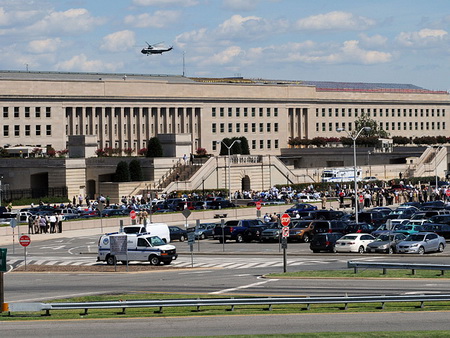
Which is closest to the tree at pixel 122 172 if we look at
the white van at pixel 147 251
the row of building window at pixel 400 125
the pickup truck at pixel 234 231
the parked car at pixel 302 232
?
the pickup truck at pixel 234 231

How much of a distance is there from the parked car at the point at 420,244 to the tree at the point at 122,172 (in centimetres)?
5331

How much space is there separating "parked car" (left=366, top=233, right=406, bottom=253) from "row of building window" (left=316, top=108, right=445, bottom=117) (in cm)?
11007

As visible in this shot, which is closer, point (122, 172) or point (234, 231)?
point (234, 231)

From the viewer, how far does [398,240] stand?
180 ft

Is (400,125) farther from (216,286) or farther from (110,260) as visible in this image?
(216,286)

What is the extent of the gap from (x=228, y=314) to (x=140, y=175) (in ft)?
248

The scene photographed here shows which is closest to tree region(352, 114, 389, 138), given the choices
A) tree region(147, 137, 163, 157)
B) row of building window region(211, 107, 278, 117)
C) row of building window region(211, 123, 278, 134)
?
row of building window region(211, 123, 278, 134)

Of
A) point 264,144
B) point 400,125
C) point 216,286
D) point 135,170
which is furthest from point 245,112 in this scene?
point 216,286

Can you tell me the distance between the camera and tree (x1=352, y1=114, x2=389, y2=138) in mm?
156625

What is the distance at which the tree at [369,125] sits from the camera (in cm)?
15662

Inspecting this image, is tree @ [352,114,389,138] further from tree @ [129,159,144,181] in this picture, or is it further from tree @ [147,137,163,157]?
tree @ [129,159,144,181]

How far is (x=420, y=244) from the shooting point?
5319cm

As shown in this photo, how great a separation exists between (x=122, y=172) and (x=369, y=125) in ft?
212

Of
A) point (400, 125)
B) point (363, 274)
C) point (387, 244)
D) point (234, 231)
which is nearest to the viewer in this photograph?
point (363, 274)
